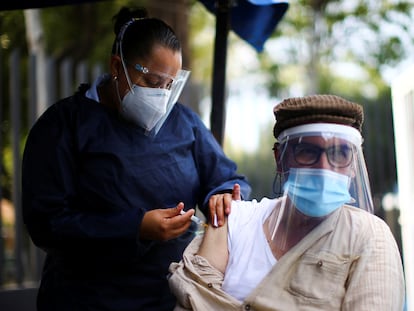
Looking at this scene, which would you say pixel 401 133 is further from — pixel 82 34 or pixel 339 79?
pixel 339 79

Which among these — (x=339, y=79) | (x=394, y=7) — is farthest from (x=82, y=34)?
(x=339, y=79)

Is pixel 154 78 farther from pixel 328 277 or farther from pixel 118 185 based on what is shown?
pixel 328 277

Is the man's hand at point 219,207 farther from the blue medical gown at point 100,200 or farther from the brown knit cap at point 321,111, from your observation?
the brown knit cap at point 321,111

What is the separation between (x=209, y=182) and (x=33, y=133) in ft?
2.39

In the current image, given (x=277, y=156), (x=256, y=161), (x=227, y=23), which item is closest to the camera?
(x=277, y=156)

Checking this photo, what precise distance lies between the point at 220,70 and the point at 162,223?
56.4 inches

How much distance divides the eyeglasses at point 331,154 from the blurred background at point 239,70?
41cm

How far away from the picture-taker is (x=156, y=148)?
252 cm

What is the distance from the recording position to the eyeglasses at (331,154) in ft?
6.68

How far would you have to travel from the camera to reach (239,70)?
14477mm

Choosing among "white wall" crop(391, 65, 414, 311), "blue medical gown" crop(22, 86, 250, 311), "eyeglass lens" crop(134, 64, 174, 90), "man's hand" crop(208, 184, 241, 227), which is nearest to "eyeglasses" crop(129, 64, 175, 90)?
"eyeglass lens" crop(134, 64, 174, 90)

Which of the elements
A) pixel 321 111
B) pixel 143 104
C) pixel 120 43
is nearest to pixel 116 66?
pixel 120 43

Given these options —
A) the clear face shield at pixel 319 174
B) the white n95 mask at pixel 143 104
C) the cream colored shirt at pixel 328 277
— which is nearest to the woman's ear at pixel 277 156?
the clear face shield at pixel 319 174

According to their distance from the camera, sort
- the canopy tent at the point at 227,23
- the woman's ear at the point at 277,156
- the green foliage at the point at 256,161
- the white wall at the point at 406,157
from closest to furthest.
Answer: the woman's ear at the point at 277,156
the white wall at the point at 406,157
the canopy tent at the point at 227,23
the green foliage at the point at 256,161
